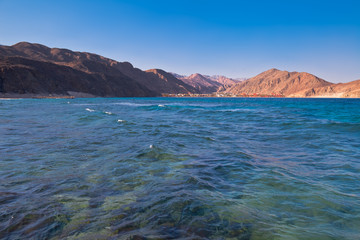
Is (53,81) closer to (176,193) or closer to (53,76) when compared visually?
(53,76)

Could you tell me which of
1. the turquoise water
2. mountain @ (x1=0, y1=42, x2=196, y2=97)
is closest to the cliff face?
mountain @ (x1=0, y1=42, x2=196, y2=97)

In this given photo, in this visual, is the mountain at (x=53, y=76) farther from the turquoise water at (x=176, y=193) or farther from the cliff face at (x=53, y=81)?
the turquoise water at (x=176, y=193)

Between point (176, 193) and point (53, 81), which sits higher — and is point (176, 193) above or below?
below

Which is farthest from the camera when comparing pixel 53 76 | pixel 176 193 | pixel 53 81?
pixel 53 76

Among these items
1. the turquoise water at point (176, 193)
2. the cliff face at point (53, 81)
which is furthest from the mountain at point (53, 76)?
the turquoise water at point (176, 193)

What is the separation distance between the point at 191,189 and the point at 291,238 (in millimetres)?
2272

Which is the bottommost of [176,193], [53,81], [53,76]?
[176,193]

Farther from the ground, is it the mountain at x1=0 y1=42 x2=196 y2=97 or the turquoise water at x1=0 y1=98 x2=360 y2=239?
the mountain at x1=0 y1=42 x2=196 y2=97

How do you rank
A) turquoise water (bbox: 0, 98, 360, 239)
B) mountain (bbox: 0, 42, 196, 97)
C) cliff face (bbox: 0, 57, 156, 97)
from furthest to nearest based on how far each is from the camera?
1. mountain (bbox: 0, 42, 196, 97)
2. cliff face (bbox: 0, 57, 156, 97)
3. turquoise water (bbox: 0, 98, 360, 239)

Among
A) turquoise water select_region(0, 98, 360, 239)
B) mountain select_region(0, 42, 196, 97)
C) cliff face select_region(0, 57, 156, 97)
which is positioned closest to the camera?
turquoise water select_region(0, 98, 360, 239)

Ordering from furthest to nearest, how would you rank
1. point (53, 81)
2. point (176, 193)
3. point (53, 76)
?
point (53, 76), point (53, 81), point (176, 193)

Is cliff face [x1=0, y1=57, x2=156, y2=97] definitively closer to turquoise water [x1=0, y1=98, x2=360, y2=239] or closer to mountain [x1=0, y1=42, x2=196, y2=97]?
mountain [x1=0, y1=42, x2=196, y2=97]

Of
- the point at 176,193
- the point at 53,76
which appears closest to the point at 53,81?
the point at 53,76

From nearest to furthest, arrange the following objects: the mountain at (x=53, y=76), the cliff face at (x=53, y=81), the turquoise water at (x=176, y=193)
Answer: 1. the turquoise water at (x=176, y=193)
2. the cliff face at (x=53, y=81)
3. the mountain at (x=53, y=76)
